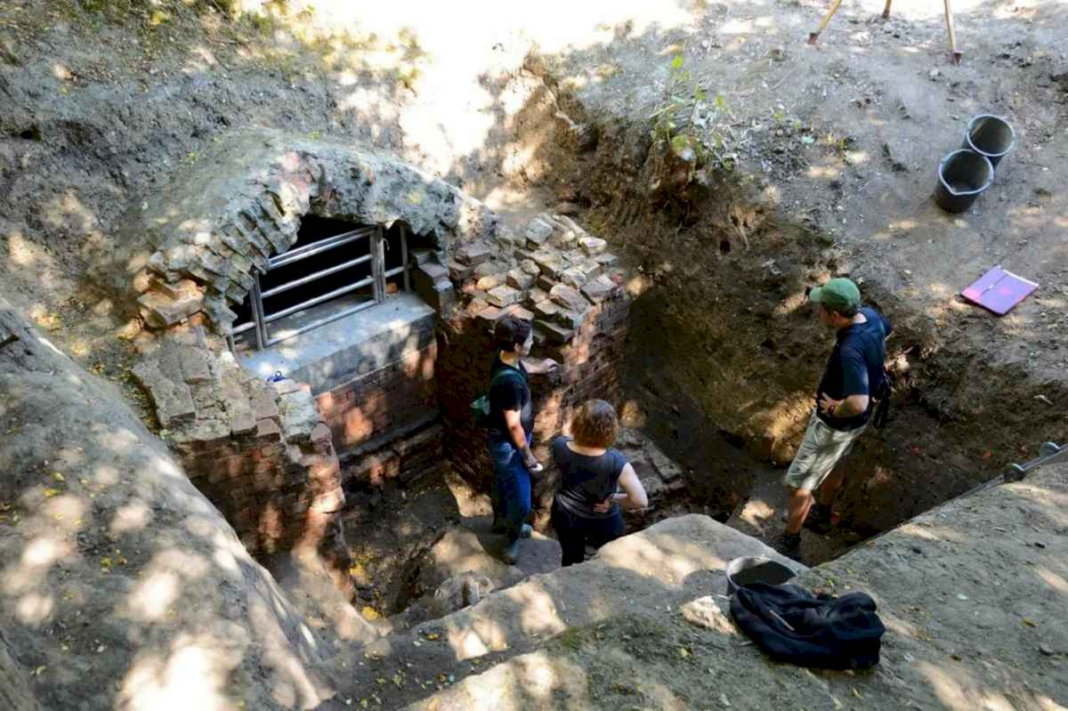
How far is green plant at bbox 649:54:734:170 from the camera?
7.08 m

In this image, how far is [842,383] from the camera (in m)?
5.04

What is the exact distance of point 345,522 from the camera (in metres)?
7.04

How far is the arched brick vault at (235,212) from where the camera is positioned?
18.1 feet

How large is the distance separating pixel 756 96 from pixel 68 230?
19.0ft

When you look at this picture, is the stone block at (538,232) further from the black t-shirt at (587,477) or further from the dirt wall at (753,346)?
the black t-shirt at (587,477)

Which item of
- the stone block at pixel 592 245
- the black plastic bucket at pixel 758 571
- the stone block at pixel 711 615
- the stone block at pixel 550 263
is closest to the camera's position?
the stone block at pixel 711 615

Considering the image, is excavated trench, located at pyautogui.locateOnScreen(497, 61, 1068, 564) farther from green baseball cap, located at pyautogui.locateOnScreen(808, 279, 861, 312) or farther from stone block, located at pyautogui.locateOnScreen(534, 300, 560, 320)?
green baseball cap, located at pyautogui.locateOnScreen(808, 279, 861, 312)

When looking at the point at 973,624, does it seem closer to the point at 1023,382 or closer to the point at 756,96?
the point at 1023,382

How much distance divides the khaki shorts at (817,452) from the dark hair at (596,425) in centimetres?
165

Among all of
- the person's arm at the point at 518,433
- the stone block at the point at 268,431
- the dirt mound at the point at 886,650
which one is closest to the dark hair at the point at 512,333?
the person's arm at the point at 518,433

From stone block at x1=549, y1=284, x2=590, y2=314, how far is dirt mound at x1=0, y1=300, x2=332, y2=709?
3250 millimetres

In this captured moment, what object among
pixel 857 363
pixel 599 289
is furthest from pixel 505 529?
pixel 857 363

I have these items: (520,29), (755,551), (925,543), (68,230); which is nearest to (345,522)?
(68,230)

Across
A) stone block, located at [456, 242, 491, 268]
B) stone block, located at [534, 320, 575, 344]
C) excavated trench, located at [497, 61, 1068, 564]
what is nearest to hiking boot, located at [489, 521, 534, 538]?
stone block, located at [534, 320, 575, 344]
